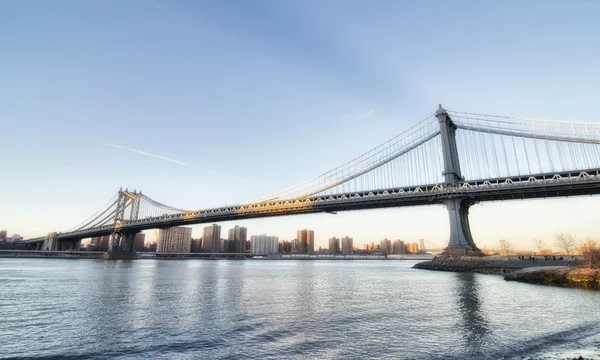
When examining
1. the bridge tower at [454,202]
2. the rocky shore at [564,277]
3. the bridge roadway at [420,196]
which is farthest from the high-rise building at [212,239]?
the rocky shore at [564,277]

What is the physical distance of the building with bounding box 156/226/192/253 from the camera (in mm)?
184250

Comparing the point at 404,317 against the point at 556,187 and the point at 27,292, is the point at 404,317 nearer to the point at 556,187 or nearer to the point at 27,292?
the point at 27,292

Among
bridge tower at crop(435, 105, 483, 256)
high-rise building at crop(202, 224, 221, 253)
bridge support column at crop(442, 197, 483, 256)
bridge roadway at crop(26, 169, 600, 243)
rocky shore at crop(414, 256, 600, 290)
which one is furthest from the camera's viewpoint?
high-rise building at crop(202, 224, 221, 253)

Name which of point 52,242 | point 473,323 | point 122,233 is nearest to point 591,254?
point 473,323

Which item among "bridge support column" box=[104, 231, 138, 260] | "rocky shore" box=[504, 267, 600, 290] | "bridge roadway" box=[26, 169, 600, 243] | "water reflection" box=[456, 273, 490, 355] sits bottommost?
"water reflection" box=[456, 273, 490, 355]

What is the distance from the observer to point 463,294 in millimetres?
22078

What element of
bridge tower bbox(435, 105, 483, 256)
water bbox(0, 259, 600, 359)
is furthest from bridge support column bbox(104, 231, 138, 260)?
bridge tower bbox(435, 105, 483, 256)

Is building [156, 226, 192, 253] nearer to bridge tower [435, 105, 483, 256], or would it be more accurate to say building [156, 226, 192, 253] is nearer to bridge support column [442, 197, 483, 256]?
bridge tower [435, 105, 483, 256]

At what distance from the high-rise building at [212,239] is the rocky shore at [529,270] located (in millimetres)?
160844

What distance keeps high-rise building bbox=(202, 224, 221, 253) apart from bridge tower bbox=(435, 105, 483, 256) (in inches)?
6292

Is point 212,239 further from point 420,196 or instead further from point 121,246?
point 420,196

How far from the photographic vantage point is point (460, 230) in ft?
162

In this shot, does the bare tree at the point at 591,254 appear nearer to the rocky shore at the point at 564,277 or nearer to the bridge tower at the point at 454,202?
the rocky shore at the point at 564,277

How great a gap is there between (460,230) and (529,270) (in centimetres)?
1771
